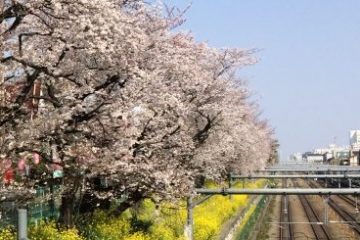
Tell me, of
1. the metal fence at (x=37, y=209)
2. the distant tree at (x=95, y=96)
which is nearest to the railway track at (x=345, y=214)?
the distant tree at (x=95, y=96)

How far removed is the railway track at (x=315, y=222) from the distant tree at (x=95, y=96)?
24.4 metres

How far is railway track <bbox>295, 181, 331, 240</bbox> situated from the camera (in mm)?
41553

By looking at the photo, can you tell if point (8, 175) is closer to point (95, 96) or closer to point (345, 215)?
point (95, 96)

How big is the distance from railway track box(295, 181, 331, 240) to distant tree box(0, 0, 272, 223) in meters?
24.4

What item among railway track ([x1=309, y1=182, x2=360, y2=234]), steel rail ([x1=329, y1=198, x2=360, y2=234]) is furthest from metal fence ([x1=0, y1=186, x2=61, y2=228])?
steel rail ([x1=329, y1=198, x2=360, y2=234])

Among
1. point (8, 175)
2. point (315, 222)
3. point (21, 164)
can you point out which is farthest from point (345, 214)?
point (21, 164)

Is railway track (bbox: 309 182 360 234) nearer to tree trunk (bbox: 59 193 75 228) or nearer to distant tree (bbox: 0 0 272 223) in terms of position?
distant tree (bbox: 0 0 272 223)

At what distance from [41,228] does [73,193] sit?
1052 millimetres

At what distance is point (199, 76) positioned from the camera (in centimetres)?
2158

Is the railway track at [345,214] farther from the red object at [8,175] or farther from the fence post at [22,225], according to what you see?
the fence post at [22,225]

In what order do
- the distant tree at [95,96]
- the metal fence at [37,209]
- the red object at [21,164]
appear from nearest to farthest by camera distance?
the distant tree at [95,96]
the red object at [21,164]
the metal fence at [37,209]

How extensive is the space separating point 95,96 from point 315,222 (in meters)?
31.2

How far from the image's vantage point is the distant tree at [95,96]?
10.8 m

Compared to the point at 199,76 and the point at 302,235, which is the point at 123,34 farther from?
the point at 302,235
